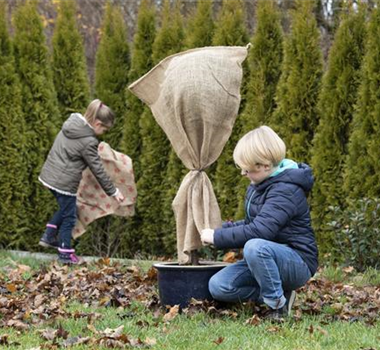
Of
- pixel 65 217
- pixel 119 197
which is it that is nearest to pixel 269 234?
pixel 119 197

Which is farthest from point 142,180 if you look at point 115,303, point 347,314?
point 347,314

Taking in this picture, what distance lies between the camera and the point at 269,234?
4762 mm

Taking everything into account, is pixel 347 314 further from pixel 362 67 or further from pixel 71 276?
pixel 362 67

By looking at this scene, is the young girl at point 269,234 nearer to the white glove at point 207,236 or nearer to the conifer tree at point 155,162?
the white glove at point 207,236

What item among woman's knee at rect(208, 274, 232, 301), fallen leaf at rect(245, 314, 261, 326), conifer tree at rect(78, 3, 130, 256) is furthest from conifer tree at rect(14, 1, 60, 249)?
fallen leaf at rect(245, 314, 261, 326)

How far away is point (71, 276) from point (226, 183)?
2348 millimetres

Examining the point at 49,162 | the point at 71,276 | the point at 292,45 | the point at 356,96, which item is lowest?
the point at 71,276

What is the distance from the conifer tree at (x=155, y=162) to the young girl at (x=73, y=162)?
2.98 ft

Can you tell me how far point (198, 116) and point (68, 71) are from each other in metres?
4.91

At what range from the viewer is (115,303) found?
546 centimetres

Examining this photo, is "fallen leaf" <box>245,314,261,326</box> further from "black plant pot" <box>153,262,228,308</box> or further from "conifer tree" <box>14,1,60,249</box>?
"conifer tree" <box>14,1,60,249</box>

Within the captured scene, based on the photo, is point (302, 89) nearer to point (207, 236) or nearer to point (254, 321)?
point (207, 236)

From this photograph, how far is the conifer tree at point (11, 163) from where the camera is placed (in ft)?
30.2

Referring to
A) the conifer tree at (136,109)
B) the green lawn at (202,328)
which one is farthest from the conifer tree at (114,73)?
the green lawn at (202,328)
